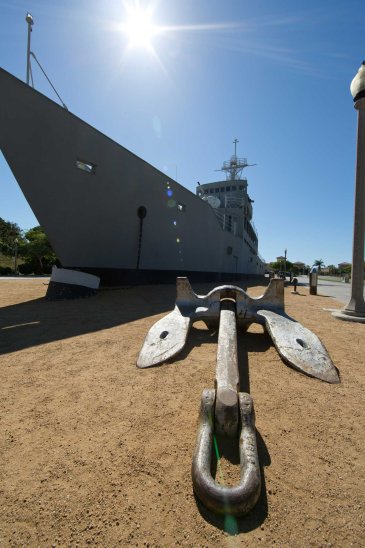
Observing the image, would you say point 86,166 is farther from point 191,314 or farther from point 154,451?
point 154,451

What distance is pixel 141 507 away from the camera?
1420mm

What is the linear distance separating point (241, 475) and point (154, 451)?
0.62m

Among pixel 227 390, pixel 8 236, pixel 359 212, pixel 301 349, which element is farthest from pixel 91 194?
pixel 8 236

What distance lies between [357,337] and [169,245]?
8679 mm

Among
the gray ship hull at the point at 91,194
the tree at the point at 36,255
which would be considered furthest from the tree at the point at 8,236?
the gray ship hull at the point at 91,194

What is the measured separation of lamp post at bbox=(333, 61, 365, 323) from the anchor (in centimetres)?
330

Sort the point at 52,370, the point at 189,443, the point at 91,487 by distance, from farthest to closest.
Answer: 1. the point at 52,370
2. the point at 189,443
3. the point at 91,487

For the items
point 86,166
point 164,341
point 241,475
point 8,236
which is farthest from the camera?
point 8,236

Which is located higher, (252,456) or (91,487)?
(252,456)

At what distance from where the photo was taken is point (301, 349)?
3.26 metres

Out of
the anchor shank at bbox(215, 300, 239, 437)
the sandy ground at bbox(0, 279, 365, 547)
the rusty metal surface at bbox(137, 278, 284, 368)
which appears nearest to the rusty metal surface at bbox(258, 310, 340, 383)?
the sandy ground at bbox(0, 279, 365, 547)

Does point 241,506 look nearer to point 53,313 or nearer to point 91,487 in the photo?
point 91,487

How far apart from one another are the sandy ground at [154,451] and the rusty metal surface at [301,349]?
5.8 inches

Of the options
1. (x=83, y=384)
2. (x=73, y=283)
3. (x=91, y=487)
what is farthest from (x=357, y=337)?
(x=73, y=283)
